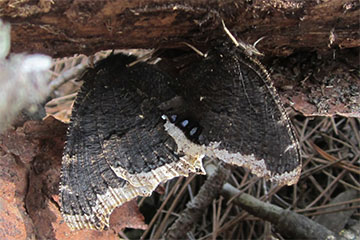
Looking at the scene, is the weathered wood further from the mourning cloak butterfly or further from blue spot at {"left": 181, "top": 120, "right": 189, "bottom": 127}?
blue spot at {"left": 181, "top": 120, "right": 189, "bottom": 127}

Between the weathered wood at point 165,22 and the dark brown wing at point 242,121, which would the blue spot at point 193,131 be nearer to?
the dark brown wing at point 242,121

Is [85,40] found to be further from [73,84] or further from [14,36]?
[73,84]

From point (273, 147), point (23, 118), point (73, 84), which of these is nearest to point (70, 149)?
point (23, 118)

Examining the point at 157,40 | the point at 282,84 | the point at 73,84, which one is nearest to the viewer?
the point at 157,40

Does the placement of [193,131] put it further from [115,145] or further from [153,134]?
[115,145]

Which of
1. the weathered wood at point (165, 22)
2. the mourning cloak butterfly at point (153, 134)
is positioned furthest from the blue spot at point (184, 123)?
the weathered wood at point (165, 22)

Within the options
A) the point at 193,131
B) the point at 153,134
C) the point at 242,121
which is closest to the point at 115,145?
the point at 153,134

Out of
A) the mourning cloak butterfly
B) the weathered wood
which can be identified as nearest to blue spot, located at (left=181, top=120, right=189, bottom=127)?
the mourning cloak butterfly
